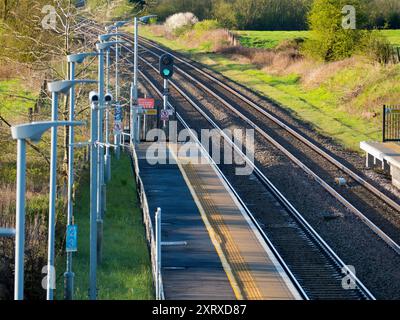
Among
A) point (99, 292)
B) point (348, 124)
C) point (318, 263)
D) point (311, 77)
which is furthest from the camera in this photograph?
point (311, 77)

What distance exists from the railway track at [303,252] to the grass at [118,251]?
9.55ft

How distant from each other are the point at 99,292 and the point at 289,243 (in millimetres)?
5279

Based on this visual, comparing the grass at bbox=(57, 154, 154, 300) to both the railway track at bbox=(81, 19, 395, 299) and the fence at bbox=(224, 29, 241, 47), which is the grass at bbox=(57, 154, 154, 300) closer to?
the railway track at bbox=(81, 19, 395, 299)

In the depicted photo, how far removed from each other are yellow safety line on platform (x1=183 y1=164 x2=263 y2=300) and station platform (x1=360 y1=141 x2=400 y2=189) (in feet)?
18.5

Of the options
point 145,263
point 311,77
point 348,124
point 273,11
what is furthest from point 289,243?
point 273,11

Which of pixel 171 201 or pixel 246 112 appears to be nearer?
pixel 171 201

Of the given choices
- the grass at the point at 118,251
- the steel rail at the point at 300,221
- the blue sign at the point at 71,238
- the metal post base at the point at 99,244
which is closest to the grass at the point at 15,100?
the grass at the point at 118,251

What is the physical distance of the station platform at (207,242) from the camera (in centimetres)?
1664

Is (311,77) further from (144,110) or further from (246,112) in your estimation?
(144,110)

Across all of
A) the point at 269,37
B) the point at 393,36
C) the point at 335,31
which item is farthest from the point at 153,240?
the point at 269,37

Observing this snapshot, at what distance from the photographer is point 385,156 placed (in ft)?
88.7

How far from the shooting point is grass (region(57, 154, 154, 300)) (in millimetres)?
17539

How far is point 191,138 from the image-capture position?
3312cm

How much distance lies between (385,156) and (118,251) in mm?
10201
